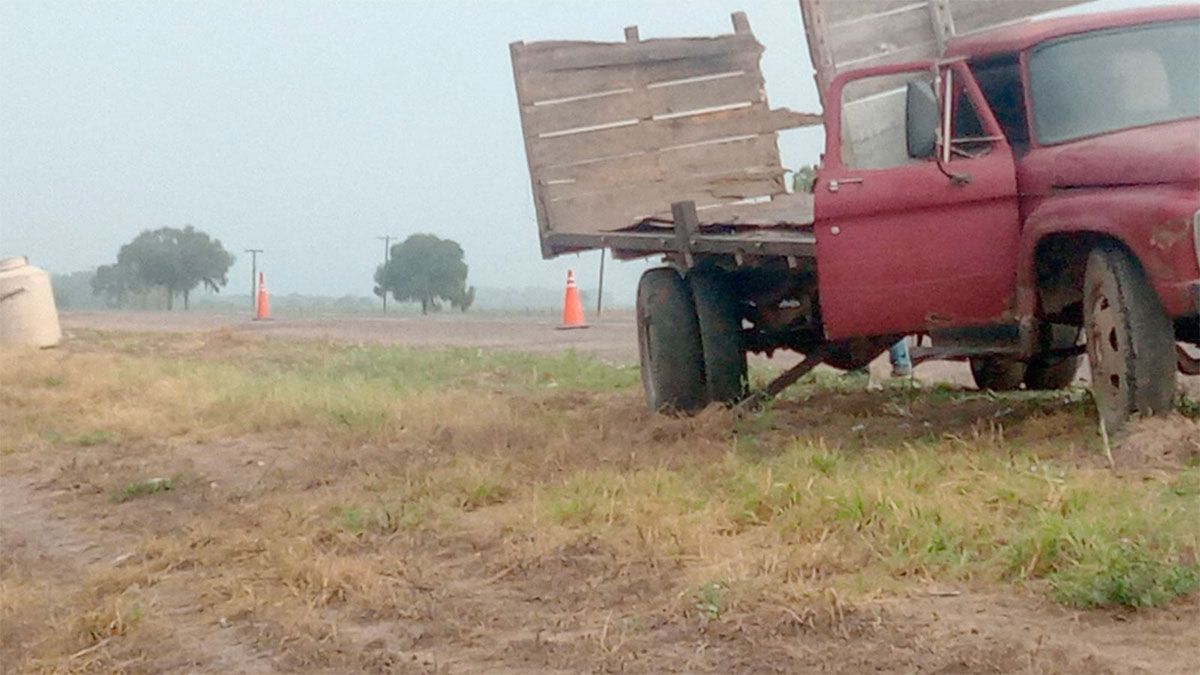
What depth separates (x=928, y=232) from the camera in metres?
7.62

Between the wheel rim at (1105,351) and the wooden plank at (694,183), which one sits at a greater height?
the wooden plank at (694,183)

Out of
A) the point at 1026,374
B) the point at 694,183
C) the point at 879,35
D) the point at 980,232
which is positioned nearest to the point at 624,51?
the point at 694,183

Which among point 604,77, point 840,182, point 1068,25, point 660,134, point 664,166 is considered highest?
point 604,77

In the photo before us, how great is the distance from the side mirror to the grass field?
132 centimetres

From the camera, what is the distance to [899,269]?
7688 mm

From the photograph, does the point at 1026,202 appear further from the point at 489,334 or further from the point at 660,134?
the point at 489,334

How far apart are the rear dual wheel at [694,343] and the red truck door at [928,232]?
5.39 ft

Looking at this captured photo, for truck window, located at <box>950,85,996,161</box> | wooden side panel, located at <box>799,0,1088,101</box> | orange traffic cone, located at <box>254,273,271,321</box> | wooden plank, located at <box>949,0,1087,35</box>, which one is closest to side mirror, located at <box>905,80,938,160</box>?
truck window, located at <box>950,85,996,161</box>

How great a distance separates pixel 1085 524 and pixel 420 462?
384cm

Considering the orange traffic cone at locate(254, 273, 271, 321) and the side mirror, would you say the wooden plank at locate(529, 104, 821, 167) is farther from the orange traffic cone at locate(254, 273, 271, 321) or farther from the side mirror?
the orange traffic cone at locate(254, 273, 271, 321)

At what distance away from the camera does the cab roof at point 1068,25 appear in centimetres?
754

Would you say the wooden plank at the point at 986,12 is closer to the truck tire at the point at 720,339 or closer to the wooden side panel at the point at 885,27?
the wooden side panel at the point at 885,27

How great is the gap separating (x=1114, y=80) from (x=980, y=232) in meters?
0.90

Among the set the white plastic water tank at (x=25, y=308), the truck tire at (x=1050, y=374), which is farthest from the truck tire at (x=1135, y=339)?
the white plastic water tank at (x=25, y=308)
